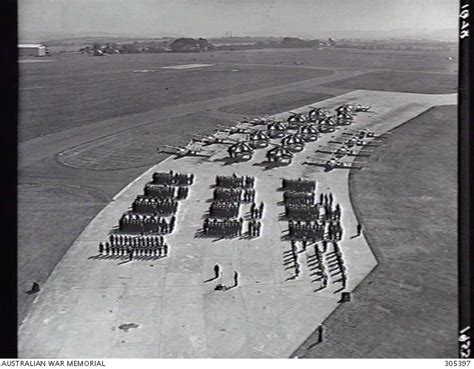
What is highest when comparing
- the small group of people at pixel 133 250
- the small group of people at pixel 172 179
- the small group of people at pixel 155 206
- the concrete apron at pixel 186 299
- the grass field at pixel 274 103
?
the grass field at pixel 274 103

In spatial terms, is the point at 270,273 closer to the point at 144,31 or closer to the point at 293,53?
the point at 144,31

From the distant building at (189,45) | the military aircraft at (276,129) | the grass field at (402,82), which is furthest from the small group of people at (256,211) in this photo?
the grass field at (402,82)

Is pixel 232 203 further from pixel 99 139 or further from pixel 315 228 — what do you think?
pixel 99 139

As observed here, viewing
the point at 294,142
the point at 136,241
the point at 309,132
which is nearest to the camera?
the point at 136,241

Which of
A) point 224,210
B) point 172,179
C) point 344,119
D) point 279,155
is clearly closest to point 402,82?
point 344,119

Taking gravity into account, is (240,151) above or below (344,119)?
below

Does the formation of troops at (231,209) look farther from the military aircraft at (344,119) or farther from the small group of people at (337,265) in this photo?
the military aircraft at (344,119)

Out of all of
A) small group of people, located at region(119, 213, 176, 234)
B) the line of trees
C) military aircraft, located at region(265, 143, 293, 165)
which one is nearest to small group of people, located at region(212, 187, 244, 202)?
small group of people, located at region(119, 213, 176, 234)

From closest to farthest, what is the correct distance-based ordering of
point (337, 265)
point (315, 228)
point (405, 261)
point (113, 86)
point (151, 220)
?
point (337, 265)
point (405, 261)
point (315, 228)
point (151, 220)
point (113, 86)
